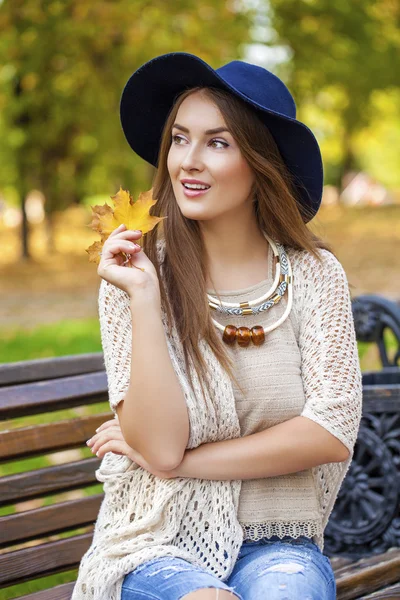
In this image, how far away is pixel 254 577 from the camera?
2.17 metres

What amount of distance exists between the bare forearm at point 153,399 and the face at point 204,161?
376 millimetres

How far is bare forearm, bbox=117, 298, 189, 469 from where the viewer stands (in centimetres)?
214

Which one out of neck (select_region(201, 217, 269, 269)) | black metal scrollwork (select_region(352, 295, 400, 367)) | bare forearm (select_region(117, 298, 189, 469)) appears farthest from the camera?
black metal scrollwork (select_region(352, 295, 400, 367))

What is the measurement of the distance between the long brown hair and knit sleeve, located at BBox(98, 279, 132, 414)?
0.14 m

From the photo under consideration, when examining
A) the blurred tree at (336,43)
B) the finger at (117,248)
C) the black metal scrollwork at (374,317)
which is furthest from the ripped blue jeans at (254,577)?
the blurred tree at (336,43)

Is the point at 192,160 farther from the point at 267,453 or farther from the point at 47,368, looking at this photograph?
the point at 47,368

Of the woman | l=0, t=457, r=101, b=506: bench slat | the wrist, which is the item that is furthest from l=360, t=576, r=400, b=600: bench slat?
the wrist

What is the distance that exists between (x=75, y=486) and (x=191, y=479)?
977mm

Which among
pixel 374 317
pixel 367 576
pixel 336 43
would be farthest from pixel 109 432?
pixel 336 43

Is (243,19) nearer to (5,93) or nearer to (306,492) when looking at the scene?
(5,93)

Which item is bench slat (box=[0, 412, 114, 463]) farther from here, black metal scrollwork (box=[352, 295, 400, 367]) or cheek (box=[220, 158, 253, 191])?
black metal scrollwork (box=[352, 295, 400, 367])

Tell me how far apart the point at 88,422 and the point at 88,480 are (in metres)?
0.22

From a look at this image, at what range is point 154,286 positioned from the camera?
2.22m

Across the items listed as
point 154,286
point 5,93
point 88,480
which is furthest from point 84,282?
point 154,286
